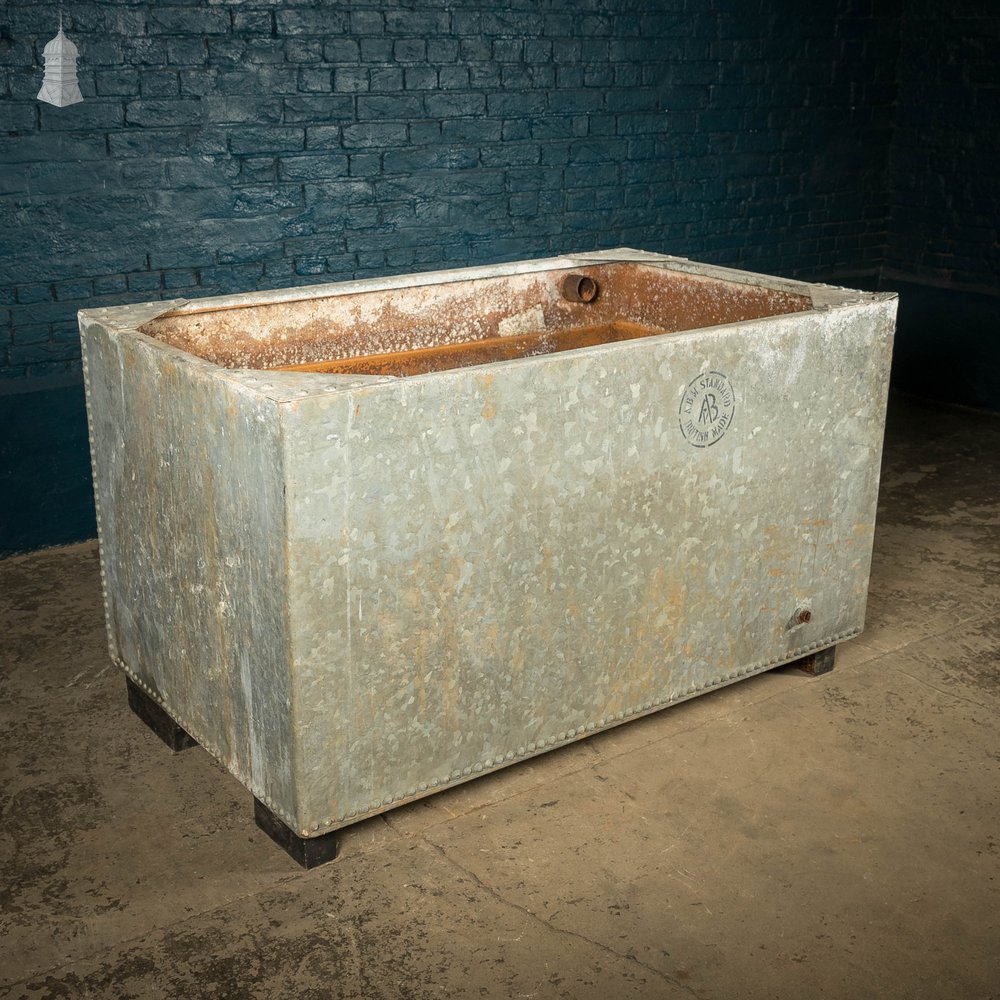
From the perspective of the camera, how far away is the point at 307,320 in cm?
299

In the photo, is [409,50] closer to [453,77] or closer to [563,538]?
[453,77]

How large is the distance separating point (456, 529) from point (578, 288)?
131cm

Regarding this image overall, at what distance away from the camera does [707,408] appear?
2.61 metres

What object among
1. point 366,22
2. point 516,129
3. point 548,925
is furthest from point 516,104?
point 548,925

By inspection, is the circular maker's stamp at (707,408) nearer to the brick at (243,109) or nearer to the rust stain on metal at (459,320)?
the rust stain on metal at (459,320)

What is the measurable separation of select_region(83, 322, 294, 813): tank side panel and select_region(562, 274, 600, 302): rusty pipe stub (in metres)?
1.35

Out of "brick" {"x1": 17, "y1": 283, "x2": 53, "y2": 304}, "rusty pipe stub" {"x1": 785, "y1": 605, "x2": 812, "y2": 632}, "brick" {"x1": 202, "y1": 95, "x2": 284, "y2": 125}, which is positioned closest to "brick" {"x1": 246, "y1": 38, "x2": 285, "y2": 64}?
"brick" {"x1": 202, "y1": 95, "x2": 284, "y2": 125}

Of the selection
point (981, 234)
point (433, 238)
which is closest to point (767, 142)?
point (981, 234)

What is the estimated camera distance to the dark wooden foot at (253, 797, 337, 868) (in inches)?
93.4

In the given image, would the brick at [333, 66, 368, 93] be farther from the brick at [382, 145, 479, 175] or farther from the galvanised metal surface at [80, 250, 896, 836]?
the galvanised metal surface at [80, 250, 896, 836]

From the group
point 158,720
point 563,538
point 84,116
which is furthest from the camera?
point 84,116

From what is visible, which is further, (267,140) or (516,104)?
(516,104)

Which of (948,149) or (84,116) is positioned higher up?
(84,116)

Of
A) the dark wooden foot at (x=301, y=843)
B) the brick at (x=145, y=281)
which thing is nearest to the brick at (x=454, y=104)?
the brick at (x=145, y=281)
